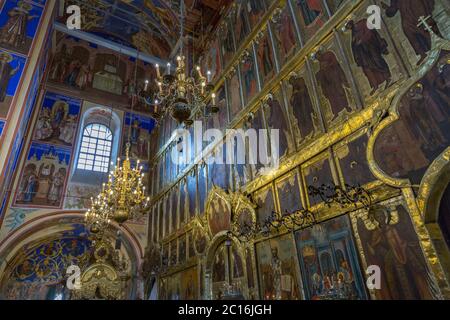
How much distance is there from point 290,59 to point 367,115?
2.57 metres

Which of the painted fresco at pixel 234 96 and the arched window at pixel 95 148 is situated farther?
the arched window at pixel 95 148

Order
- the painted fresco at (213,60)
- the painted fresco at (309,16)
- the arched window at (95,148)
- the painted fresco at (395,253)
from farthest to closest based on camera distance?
the arched window at (95,148) → the painted fresco at (213,60) → the painted fresco at (309,16) → the painted fresco at (395,253)

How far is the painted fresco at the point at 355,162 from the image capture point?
4.04 metres

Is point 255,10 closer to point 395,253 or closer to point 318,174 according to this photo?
point 318,174

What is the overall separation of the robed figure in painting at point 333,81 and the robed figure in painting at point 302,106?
1.21 feet

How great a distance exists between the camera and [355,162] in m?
4.20

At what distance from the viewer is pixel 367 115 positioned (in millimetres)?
4148

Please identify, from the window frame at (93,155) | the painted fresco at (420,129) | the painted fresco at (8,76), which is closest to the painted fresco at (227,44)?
the painted fresco at (420,129)

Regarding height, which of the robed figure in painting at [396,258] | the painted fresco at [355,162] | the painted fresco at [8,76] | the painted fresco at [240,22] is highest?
the painted fresco at [240,22]

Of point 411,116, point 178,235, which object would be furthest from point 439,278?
point 178,235

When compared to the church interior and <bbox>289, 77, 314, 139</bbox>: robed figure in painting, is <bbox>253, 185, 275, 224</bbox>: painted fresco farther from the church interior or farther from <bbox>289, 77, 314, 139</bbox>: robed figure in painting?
<bbox>289, 77, 314, 139</bbox>: robed figure in painting

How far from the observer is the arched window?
13.7 m

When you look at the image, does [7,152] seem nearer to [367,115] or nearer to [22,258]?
[22,258]

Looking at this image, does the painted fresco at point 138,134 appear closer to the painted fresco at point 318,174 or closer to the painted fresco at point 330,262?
the painted fresco at point 318,174
